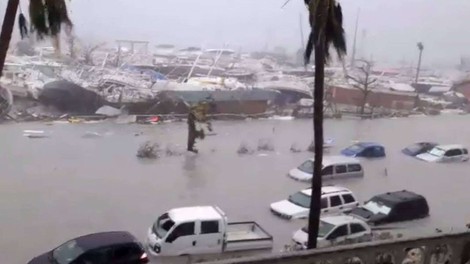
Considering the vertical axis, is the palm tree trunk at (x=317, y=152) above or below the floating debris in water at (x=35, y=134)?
above

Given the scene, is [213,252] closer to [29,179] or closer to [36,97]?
[29,179]

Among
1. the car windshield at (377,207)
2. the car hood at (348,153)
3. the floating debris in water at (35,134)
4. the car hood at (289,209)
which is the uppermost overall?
the car windshield at (377,207)

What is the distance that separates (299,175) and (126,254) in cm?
313

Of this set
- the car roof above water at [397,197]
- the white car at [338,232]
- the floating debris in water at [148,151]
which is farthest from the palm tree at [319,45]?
the floating debris in water at [148,151]

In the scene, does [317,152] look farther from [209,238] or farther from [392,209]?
[392,209]

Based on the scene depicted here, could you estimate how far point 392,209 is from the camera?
5.10 metres

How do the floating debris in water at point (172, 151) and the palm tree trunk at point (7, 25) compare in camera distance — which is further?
the floating debris in water at point (172, 151)

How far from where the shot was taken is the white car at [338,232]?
13.8ft

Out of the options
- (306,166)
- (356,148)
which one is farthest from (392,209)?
(356,148)

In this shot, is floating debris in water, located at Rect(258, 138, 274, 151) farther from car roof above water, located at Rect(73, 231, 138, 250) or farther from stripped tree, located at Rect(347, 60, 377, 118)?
car roof above water, located at Rect(73, 231, 138, 250)

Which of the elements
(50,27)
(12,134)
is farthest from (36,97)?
(50,27)

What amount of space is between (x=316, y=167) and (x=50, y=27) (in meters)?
1.63

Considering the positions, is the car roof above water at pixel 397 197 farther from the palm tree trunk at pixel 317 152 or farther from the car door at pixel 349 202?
the palm tree trunk at pixel 317 152

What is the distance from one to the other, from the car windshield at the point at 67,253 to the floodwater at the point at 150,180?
0.47m
